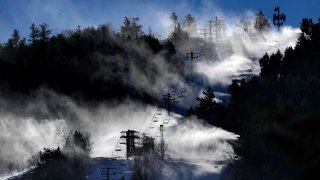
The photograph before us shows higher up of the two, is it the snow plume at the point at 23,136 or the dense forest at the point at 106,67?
the dense forest at the point at 106,67

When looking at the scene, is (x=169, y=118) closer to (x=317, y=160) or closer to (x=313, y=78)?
(x=313, y=78)

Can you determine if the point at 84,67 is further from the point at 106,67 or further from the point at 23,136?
the point at 23,136

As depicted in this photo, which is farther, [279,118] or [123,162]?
[123,162]

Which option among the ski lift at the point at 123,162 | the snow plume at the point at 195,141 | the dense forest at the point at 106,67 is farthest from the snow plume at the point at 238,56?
the ski lift at the point at 123,162

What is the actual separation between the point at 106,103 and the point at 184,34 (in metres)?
57.9

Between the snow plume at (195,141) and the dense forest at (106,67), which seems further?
the snow plume at (195,141)

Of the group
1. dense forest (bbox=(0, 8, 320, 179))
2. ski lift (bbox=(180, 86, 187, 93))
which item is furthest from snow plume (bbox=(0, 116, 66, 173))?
ski lift (bbox=(180, 86, 187, 93))

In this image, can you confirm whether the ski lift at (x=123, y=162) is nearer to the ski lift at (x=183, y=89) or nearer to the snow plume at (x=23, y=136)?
the snow plume at (x=23, y=136)

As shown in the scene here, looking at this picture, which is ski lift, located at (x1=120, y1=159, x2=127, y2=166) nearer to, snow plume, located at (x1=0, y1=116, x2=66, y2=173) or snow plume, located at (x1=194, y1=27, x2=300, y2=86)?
snow plume, located at (x1=0, y1=116, x2=66, y2=173)

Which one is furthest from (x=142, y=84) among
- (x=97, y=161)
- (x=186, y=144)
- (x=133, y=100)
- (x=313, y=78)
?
(x=313, y=78)

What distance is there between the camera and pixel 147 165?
99.6 metres

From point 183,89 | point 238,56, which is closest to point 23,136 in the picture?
point 183,89

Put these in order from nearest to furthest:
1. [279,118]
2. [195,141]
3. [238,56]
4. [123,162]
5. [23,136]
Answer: [279,118] → [123,162] → [195,141] → [23,136] → [238,56]

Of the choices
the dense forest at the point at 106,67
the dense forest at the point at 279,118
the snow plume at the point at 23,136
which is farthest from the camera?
the snow plume at the point at 23,136
